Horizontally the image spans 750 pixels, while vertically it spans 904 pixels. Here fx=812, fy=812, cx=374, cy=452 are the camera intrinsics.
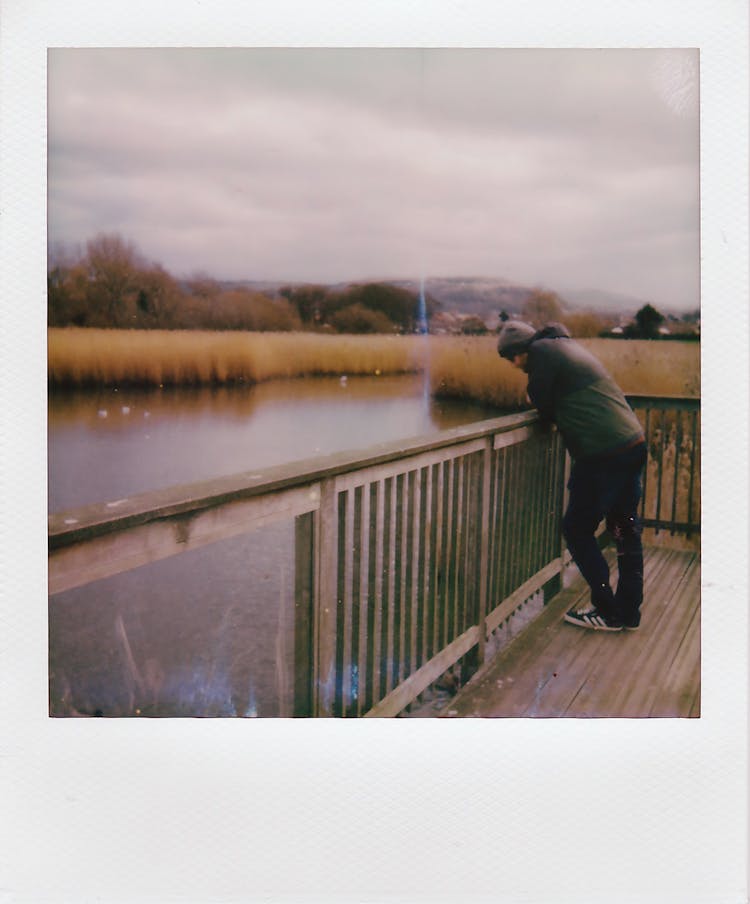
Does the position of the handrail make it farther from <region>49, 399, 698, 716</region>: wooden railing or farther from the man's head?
the man's head

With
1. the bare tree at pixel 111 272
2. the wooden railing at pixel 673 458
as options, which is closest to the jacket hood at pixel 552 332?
the wooden railing at pixel 673 458

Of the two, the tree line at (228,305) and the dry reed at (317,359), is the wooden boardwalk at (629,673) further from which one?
the tree line at (228,305)

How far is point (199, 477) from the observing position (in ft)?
8.38

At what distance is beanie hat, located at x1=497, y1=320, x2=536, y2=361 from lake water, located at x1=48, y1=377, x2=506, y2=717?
416 millimetres

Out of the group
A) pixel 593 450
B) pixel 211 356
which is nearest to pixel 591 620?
pixel 593 450

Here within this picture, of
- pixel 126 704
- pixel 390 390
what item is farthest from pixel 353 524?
pixel 126 704

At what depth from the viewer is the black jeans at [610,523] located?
2.82m

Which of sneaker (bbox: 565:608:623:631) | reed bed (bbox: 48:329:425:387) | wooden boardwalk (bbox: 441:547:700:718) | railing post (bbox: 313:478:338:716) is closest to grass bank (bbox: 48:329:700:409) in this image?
reed bed (bbox: 48:329:425:387)

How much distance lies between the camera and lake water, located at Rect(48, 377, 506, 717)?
8.38 ft

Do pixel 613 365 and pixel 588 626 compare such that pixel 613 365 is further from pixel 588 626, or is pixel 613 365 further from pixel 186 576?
pixel 186 576

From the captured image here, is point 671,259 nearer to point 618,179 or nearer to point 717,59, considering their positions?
point 618,179

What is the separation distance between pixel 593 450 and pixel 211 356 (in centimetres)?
135

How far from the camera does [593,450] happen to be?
9.37 feet
